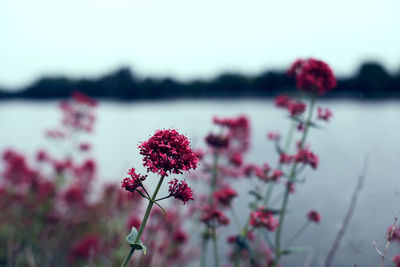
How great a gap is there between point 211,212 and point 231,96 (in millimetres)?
67542

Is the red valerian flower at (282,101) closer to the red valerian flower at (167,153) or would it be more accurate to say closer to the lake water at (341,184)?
A: the lake water at (341,184)

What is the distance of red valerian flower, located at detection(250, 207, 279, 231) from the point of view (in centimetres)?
350

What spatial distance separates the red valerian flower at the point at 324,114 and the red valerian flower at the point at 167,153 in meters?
2.26

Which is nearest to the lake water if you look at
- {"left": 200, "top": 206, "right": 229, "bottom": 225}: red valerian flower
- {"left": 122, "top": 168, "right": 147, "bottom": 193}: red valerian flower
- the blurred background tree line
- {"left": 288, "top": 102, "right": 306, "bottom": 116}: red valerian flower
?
{"left": 288, "top": 102, "right": 306, "bottom": 116}: red valerian flower

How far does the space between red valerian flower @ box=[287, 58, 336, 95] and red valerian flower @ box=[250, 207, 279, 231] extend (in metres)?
1.56

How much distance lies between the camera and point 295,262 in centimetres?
698

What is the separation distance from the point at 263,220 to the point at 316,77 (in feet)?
5.93

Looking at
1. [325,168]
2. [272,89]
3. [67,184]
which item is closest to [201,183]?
[67,184]

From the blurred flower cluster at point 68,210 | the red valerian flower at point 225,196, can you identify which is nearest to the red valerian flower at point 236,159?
the red valerian flower at point 225,196

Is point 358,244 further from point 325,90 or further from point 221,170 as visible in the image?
point 325,90

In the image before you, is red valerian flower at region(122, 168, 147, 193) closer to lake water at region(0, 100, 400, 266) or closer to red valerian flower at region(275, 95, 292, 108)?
lake water at region(0, 100, 400, 266)

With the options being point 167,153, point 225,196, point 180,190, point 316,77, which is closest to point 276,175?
point 225,196

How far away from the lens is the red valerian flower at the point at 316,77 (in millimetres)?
3770

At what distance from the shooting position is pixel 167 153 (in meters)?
2.05
